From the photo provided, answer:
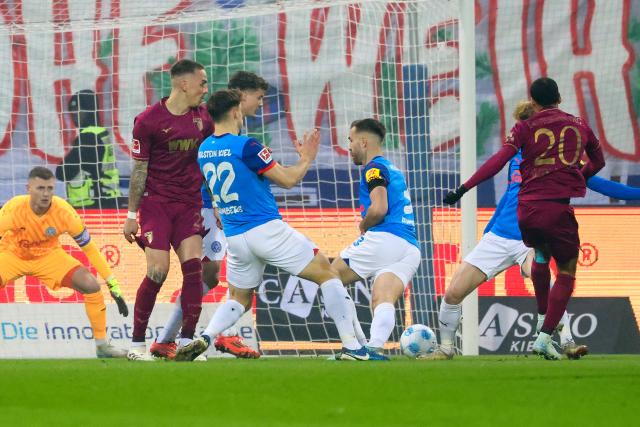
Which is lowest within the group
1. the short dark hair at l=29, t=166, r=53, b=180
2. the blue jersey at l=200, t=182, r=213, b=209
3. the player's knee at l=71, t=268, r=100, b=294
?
the player's knee at l=71, t=268, r=100, b=294

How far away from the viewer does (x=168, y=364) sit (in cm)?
717

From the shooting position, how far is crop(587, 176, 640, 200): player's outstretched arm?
781cm

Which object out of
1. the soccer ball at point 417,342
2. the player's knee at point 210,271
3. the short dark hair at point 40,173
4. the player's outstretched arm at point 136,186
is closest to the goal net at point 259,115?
the short dark hair at point 40,173

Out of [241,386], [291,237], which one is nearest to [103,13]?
[291,237]

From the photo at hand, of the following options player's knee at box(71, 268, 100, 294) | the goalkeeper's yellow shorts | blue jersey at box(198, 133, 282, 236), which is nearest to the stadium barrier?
player's knee at box(71, 268, 100, 294)

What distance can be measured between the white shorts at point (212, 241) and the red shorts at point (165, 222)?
0.66 meters

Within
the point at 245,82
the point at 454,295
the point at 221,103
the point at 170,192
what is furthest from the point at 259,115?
the point at 221,103

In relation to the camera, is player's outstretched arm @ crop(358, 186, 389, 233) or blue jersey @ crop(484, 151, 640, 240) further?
blue jersey @ crop(484, 151, 640, 240)

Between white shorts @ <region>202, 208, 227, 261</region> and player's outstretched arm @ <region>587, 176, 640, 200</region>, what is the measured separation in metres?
2.67

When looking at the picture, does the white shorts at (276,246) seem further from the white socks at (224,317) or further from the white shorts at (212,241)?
the white shorts at (212,241)

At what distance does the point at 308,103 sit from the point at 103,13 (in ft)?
7.23

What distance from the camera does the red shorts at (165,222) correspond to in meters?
8.02

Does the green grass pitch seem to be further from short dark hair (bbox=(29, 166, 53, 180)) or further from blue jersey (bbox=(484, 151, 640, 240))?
short dark hair (bbox=(29, 166, 53, 180))

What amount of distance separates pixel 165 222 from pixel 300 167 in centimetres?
114
